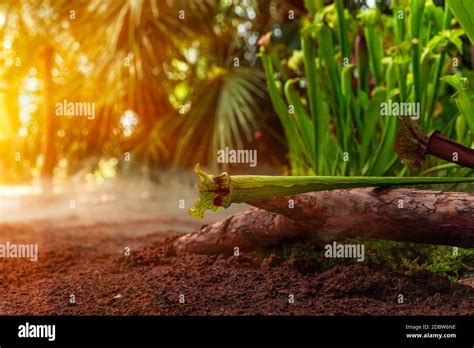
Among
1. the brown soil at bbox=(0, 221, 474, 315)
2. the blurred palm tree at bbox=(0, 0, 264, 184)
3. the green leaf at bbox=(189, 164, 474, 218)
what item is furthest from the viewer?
the blurred palm tree at bbox=(0, 0, 264, 184)

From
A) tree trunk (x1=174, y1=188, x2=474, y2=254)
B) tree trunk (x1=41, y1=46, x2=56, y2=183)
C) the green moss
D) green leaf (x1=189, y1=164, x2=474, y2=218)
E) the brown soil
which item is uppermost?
tree trunk (x1=41, y1=46, x2=56, y2=183)

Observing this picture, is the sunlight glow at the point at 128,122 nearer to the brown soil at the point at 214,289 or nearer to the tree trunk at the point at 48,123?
the tree trunk at the point at 48,123

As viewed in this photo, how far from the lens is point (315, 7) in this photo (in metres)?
2.46

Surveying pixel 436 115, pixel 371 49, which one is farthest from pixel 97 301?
pixel 436 115

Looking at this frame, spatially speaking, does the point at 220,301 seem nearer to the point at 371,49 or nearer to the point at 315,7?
the point at 371,49

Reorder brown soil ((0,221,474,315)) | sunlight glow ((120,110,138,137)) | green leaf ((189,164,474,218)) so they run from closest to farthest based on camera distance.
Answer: green leaf ((189,164,474,218)) < brown soil ((0,221,474,315)) < sunlight glow ((120,110,138,137))

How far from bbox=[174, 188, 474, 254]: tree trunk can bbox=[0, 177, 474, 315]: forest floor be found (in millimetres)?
108

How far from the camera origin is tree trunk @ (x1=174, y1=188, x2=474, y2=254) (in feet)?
5.71

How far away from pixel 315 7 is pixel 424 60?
530mm

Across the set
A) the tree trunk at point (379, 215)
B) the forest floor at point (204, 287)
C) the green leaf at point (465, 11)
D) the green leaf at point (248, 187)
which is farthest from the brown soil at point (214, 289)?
the green leaf at point (465, 11)

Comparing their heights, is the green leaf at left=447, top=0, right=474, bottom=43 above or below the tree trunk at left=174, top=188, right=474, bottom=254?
above

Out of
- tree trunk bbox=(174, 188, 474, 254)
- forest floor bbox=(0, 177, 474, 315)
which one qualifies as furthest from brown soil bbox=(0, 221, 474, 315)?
tree trunk bbox=(174, 188, 474, 254)

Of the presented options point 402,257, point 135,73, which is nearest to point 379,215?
point 402,257

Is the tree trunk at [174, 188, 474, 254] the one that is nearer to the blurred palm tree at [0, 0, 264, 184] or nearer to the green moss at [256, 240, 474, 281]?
the green moss at [256, 240, 474, 281]
